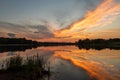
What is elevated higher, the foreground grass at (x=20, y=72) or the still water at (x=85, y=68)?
the foreground grass at (x=20, y=72)

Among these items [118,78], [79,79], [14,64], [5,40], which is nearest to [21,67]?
[14,64]

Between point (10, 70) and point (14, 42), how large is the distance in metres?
180

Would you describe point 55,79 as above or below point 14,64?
below

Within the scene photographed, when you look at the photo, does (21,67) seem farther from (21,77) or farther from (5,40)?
(5,40)

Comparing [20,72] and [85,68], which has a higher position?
[20,72]

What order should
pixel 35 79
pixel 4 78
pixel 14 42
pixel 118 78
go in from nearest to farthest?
1. pixel 4 78
2. pixel 35 79
3. pixel 118 78
4. pixel 14 42

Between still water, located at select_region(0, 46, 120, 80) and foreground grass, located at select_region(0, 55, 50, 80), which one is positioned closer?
foreground grass, located at select_region(0, 55, 50, 80)

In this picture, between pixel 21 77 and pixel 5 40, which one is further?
pixel 5 40

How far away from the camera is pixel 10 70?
2089 cm

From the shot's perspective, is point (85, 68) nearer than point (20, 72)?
No

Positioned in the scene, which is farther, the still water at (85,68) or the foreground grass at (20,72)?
the still water at (85,68)

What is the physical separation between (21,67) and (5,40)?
6656 inches

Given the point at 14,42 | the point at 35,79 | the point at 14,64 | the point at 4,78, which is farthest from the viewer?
the point at 14,42

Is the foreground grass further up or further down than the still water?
further up
